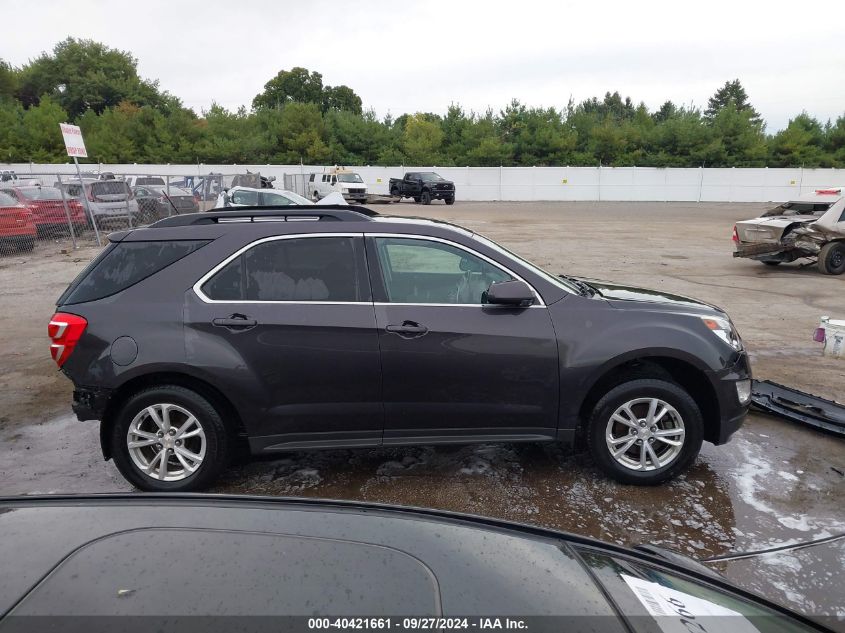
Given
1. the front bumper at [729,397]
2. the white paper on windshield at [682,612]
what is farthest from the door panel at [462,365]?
the white paper on windshield at [682,612]

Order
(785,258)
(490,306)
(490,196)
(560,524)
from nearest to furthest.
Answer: (560,524)
(490,306)
(785,258)
(490,196)

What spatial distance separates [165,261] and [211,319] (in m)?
0.56

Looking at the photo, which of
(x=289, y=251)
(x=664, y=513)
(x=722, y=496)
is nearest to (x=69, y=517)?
(x=289, y=251)

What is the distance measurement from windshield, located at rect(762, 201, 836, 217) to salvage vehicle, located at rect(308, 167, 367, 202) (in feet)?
77.5

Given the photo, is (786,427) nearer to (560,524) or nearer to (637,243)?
(560,524)

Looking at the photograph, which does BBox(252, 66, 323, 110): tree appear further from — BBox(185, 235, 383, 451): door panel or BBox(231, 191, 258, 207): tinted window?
BBox(185, 235, 383, 451): door panel

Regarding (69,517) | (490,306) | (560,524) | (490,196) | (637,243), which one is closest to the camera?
(69,517)

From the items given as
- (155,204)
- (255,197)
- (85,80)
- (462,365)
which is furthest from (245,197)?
(85,80)

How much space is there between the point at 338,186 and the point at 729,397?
31853 millimetres

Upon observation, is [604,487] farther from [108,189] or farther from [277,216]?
[108,189]

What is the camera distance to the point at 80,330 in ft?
12.8

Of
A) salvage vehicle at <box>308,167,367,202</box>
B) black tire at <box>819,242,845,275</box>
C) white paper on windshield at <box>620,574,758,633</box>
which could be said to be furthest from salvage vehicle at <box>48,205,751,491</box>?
salvage vehicle at <box>308,167,367,202</box>

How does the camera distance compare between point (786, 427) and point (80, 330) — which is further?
point (786, 427)

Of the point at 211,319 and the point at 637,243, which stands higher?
the point at 211,319
